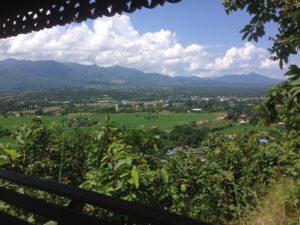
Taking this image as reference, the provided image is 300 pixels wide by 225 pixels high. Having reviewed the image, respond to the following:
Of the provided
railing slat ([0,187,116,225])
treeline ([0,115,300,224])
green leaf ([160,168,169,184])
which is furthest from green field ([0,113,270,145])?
railing slat ([0,187,116,225])

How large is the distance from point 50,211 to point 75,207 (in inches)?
6.7

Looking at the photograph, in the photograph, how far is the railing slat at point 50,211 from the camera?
206 cm

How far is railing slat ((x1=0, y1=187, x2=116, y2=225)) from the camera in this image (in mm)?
2059

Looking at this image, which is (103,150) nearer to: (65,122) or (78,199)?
(65,122)

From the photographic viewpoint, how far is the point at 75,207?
7.16 feet

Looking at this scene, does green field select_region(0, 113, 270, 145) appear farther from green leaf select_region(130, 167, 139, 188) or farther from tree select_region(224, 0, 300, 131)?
green leaf select_region(130, 167, 139, 188)

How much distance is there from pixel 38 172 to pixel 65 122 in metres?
0.86

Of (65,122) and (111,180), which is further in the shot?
(65,122)

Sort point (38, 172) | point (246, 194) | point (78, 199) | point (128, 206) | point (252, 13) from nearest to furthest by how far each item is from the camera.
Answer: point (128, 206), point (78, 199), point (252, 13), point (38, 172), point (246, 194)

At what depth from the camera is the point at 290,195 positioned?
402 centimetres

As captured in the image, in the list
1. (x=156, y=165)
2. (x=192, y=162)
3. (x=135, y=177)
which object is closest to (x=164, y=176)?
(x=135, y=177)

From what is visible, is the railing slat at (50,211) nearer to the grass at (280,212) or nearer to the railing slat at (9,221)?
the railing slat at (9,221)


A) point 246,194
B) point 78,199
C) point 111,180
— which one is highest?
point 78,199

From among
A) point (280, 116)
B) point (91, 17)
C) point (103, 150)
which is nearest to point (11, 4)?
point (91, 17)
